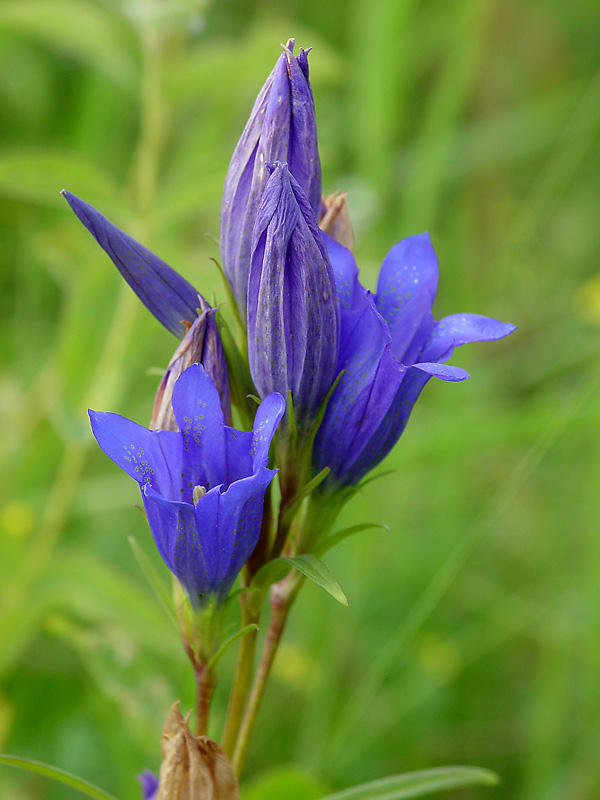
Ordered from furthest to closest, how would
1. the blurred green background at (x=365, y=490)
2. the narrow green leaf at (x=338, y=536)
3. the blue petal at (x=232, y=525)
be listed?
the blurred green background at (x=365, y=490), the narrow green leaf at (x=338, y=536), the blue petal at (x=232, y=525)

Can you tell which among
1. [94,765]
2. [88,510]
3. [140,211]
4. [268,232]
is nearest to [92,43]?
[140,211]

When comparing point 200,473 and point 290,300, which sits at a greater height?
point 290,300

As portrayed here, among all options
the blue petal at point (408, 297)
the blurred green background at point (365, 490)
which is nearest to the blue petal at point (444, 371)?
the blue petal at point (408, 297)

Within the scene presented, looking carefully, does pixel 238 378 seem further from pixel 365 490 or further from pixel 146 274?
pixel 365 490

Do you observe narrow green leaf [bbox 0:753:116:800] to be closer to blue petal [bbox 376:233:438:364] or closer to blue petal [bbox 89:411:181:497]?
blue petal [bbox 89:411:181:497]

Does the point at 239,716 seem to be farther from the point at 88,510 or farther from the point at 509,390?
the point at 509,390

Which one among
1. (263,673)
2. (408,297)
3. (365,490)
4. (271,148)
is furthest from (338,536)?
(365,490)

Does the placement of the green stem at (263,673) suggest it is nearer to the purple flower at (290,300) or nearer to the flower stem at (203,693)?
the flower stem at (203,693)

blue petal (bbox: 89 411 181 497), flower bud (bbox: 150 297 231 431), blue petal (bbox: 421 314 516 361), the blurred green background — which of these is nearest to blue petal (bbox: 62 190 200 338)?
flower bud (bbox: 150 297 231 431)
